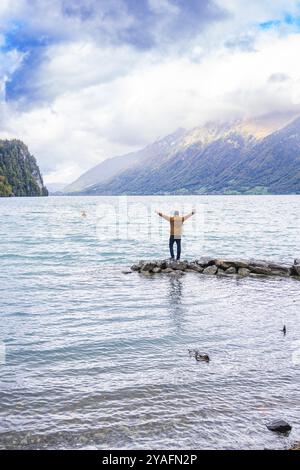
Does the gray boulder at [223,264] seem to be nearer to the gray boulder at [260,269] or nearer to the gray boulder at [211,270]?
the gray boulder at [211,270]

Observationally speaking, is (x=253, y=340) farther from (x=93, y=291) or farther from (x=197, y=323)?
(x=93, y=291)

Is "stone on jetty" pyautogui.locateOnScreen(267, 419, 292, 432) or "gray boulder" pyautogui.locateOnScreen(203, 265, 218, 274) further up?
"gray boulder" pyautogui.locateOnScreen(203, 265, 218, 274)

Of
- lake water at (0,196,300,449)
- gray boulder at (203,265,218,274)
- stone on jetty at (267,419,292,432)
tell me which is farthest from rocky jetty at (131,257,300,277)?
stone on jetty at (267,419,292,432)

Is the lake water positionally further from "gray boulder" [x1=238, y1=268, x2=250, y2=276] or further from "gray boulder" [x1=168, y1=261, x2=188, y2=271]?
"gray boulder" [x1=168, y1=261, x2=188, y2=271]

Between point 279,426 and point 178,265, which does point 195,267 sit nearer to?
point 178,265

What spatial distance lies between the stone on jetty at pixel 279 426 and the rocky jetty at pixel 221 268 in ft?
66.8

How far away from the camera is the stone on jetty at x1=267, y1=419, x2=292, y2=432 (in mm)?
8606

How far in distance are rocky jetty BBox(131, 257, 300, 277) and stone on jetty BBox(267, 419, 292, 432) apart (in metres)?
20.3

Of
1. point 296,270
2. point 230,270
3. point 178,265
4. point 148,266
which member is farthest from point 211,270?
point 296,270

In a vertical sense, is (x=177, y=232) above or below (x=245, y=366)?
above

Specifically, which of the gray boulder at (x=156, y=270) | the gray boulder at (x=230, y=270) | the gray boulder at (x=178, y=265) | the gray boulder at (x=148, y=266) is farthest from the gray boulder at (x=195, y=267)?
the gray boulder at (x=148, y=266)
